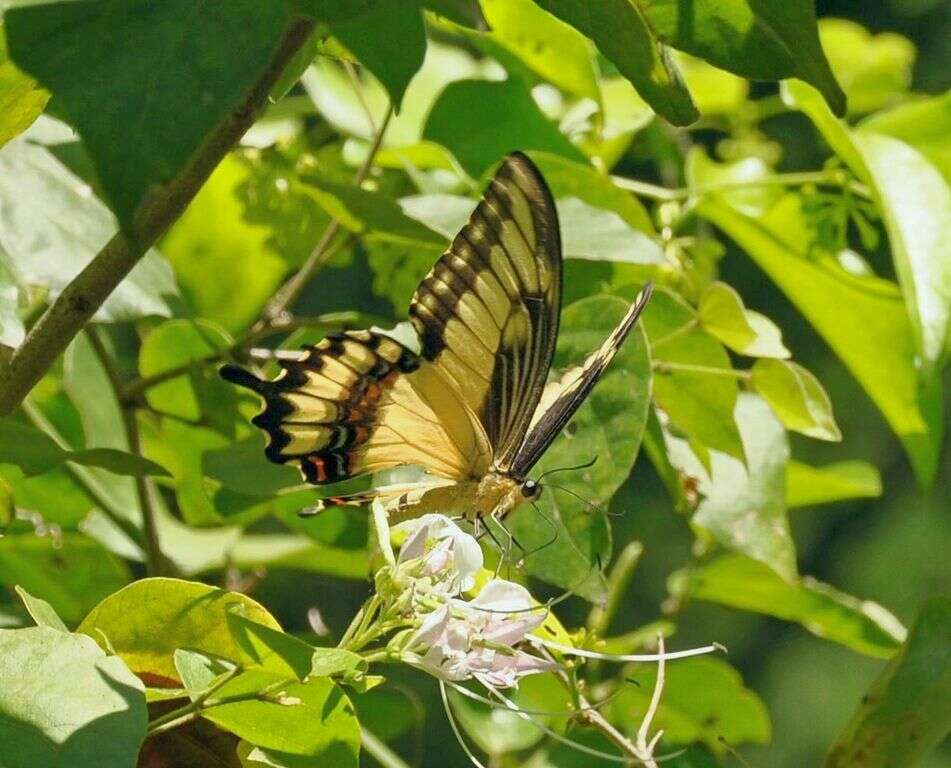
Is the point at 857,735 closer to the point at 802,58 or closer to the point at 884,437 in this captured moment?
the point at 802,58

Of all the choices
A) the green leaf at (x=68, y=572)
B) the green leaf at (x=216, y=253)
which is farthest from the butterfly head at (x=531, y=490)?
the green leaf at (x=216, y=253)

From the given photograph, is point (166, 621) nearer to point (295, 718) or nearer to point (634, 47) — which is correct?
point (295, 718)

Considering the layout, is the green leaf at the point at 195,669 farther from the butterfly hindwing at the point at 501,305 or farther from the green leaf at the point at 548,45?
the green leaf at the point at 548,45

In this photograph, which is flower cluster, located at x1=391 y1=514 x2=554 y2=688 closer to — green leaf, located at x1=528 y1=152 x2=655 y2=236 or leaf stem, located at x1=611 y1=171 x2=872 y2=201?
green leaf, located at x1=528 y1=152 x2=655 y2=236

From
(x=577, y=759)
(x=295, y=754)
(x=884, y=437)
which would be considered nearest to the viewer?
(x=295, y=754)

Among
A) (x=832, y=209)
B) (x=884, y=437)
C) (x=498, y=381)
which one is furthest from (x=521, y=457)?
(x=884, y=437)

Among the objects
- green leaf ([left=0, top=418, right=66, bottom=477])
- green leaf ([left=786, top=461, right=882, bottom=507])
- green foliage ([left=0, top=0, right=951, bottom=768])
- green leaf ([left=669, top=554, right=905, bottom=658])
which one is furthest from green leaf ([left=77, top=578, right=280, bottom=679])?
green leaf ([left=786, top=461, right=882, bottom=507])

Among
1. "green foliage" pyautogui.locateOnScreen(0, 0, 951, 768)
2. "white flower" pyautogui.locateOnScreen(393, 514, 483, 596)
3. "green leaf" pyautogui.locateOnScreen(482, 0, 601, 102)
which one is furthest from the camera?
"green leaf" pyautogui.locateOnScreen(482, 0, 601, 102)
